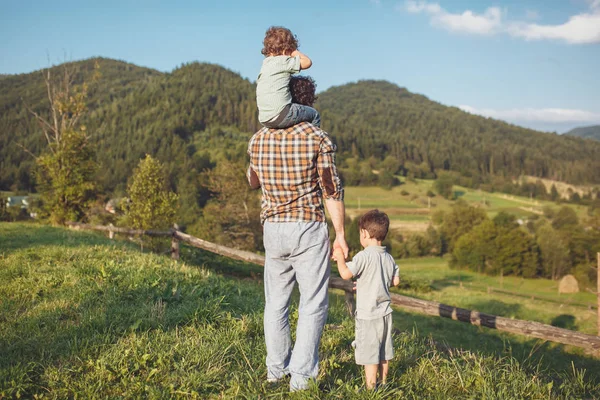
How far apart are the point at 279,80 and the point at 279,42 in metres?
0.30

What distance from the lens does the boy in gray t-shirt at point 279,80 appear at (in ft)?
9.82

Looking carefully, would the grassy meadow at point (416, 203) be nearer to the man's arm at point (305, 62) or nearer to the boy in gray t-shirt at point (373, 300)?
the boy in gray t-shirt at point (373, 300)

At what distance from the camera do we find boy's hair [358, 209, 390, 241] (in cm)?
345

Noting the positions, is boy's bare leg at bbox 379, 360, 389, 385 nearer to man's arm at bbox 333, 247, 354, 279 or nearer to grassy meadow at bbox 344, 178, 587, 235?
man's arm at bbox 333, 247, 354, 279

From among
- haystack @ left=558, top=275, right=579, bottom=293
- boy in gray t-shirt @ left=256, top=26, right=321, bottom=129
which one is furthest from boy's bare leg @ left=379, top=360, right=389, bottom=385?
haystack @ left=558, top=275, right=579, bottom=293

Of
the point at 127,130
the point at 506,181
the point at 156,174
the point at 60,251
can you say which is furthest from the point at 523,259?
the point at 127,130

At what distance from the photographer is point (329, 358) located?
12.5ft

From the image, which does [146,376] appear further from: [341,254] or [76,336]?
[341,254]

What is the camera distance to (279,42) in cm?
308

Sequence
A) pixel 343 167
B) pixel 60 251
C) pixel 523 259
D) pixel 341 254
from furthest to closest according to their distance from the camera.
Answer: pixel 343 167
pixel 523 259
pixel 60 251
pixel 341 254

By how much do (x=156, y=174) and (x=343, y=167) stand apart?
92.4 meters

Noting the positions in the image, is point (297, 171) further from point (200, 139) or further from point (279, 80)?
point (200, 139)

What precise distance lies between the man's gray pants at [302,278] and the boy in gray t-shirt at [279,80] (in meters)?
0.76

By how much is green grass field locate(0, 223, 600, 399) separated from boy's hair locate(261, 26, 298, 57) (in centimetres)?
240
